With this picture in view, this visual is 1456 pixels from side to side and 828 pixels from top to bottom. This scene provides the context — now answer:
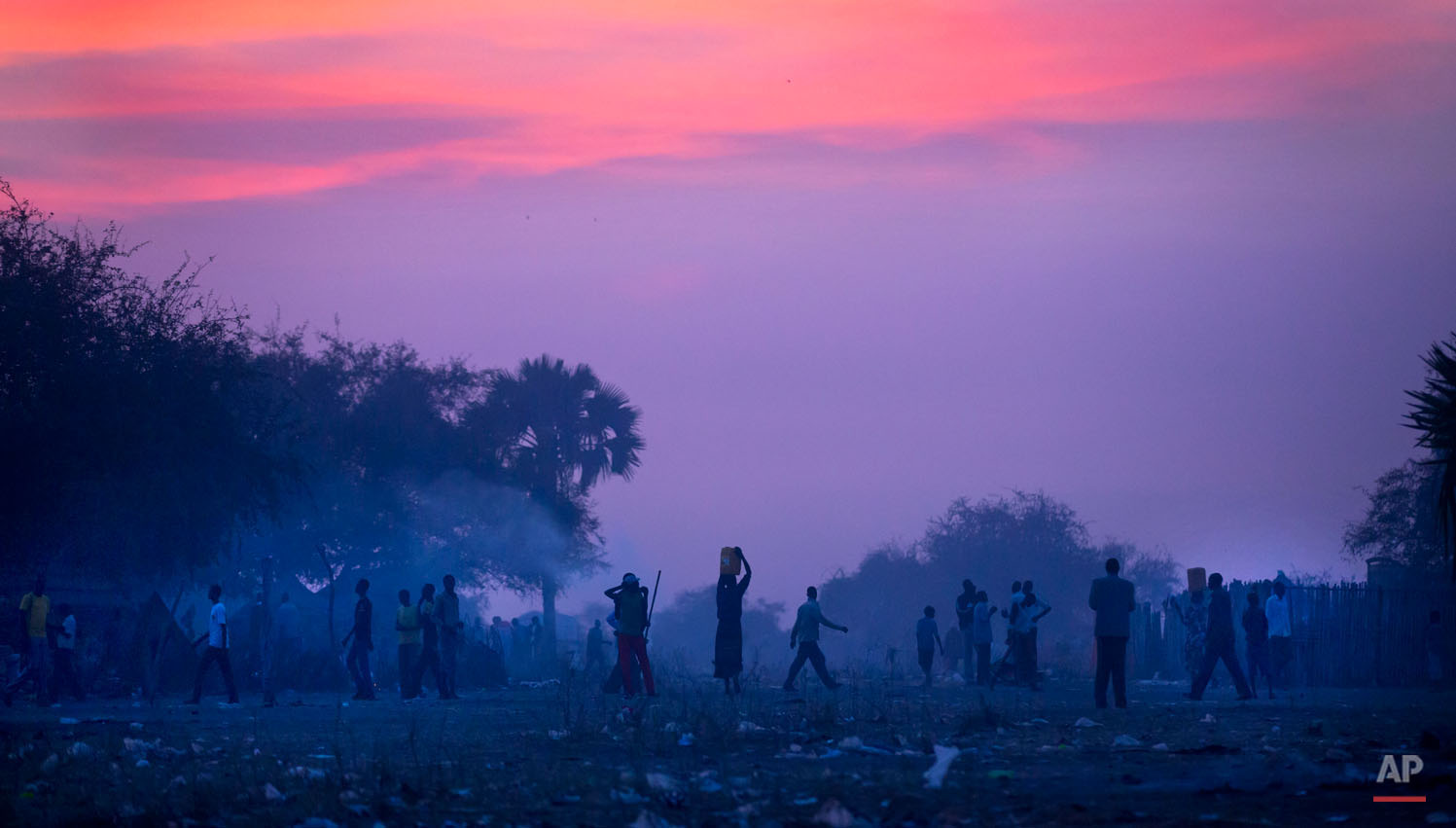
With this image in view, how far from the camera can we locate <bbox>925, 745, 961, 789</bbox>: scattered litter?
9930 mm

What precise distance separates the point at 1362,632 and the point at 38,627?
2415 cm

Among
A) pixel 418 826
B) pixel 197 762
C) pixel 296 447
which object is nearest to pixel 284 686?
pixel 296 447

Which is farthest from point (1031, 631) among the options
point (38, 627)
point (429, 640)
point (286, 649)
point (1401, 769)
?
point (1401, 769)

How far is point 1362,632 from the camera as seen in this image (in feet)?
97.2

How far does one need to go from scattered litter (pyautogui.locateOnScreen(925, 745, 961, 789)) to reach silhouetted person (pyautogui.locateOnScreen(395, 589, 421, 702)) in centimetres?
1429

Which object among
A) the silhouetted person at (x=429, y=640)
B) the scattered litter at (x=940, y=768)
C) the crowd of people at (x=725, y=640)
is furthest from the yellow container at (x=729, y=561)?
the scattered litter at (x=940, y=768)

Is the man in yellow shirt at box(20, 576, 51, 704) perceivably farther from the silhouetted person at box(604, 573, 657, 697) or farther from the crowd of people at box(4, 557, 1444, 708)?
the silhouetted person at box(604, 573, 657, 697)

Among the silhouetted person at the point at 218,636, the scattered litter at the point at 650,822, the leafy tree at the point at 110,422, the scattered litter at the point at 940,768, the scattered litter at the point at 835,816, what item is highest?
the leafy tree at the point at 110,422

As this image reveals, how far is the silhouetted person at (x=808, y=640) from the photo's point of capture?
23.6m

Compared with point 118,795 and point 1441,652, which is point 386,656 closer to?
point 1441,652

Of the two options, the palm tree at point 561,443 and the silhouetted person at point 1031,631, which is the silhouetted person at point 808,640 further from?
the palm tree at point 561,443

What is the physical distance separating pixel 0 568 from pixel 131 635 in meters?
2.52

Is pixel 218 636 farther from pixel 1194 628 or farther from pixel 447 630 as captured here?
pixel 1194 628

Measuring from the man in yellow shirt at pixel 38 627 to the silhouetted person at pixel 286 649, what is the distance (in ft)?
15.7
